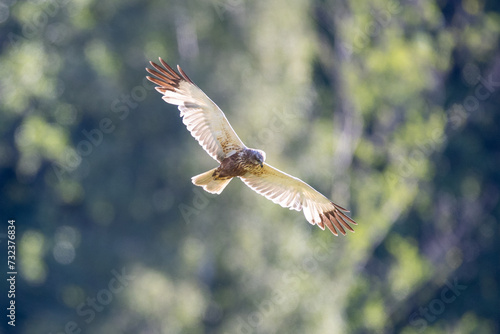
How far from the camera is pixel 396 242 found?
2136 cm

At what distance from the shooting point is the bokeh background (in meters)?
15.4

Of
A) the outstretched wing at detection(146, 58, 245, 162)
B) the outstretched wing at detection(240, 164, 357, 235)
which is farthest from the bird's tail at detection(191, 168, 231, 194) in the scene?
the outstretched wing at detection(240, 164, 357, 235)

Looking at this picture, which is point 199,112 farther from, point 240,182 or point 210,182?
point 240,182

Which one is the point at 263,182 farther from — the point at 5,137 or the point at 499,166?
the point at 499,166

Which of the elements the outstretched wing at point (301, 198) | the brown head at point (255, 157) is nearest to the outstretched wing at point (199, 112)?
the brown head at point (255, 157)

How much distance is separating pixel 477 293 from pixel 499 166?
2890mm

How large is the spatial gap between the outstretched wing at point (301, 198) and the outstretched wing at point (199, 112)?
1.76 feet

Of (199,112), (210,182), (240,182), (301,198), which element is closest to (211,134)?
(199,112)

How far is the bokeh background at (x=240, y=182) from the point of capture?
15352 millimetres

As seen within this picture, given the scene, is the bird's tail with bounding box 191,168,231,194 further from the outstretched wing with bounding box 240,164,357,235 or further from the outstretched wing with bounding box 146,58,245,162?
the outstretched wing with bounding box 240,164,357,235

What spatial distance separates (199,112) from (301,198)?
1.49 meters

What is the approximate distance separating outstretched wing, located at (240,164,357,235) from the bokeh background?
487 cm

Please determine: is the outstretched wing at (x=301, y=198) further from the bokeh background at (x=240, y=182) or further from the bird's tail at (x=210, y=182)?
the bokeh background at (x=240, y=182)

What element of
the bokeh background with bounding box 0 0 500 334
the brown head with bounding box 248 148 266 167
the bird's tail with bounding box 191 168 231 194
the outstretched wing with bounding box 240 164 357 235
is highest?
the bokeh background with bounding box 0 0 500 334
